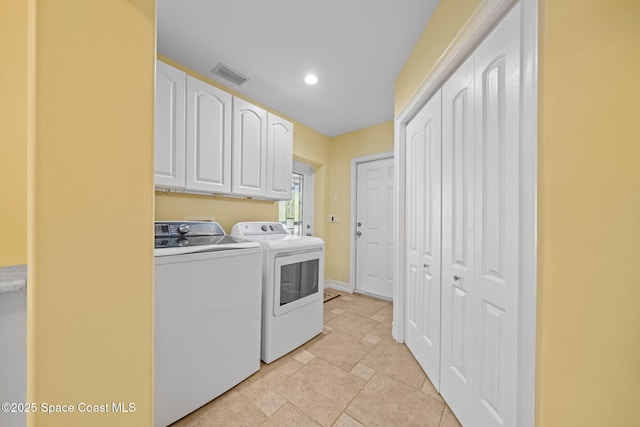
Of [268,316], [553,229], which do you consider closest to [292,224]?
[268,316]

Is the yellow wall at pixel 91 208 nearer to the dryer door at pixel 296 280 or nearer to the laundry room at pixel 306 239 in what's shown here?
the laundry room at pixel 306 239

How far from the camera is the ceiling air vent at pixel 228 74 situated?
6.33ft

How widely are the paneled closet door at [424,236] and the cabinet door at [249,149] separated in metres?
1.41

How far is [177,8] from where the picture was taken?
1.38 m

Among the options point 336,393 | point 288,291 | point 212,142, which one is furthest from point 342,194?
point 336,393

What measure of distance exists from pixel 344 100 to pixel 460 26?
57.9 inches

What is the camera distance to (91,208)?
0.63 meters

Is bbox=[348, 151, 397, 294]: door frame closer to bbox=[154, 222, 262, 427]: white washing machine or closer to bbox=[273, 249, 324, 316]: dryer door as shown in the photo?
bbox=[273, 249, 324, 316]: dryer door

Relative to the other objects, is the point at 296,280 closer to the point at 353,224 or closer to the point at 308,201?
the point at 353,224

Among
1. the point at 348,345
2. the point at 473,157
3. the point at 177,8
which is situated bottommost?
the point at 348,345

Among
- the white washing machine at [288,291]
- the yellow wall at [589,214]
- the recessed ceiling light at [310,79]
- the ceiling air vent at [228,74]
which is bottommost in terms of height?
the white washing machine at [288,291]

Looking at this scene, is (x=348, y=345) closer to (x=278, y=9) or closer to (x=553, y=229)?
(x=553, y=229)

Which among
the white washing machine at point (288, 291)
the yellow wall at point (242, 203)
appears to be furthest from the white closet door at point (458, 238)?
the yellow wall at point (242, 203)

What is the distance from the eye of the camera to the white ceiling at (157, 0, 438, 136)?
1383mm
